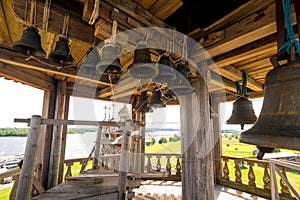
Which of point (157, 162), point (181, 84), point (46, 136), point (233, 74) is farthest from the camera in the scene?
point (157, 162)

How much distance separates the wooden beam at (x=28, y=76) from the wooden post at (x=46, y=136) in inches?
8.2

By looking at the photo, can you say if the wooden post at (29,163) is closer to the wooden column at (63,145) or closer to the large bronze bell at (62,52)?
Answer: the large bronze bell at (62,52)

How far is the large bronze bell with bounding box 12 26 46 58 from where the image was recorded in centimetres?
103

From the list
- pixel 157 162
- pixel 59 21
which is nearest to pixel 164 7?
pixel 59 21

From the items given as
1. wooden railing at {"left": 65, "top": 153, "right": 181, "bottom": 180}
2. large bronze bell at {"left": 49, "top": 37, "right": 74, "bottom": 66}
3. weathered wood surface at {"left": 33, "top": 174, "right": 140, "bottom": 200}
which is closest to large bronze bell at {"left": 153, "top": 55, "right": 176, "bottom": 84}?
large bronze bell at {"left": 49, "top": 37, "right": 74, "bottom": 66}

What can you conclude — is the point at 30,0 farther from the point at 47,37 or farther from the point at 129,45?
the point at 47,37

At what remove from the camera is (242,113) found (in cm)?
230

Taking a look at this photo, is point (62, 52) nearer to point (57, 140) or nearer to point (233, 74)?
point (233, 74)

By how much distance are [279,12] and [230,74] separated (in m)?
1.80

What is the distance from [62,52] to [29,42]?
0.21 metres

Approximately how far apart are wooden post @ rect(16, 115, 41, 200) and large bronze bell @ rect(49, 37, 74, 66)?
885 millimetres

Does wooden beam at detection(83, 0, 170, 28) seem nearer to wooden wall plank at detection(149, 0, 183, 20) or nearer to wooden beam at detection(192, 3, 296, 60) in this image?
wooden wall plank at detection(149, 0, 183, 20)

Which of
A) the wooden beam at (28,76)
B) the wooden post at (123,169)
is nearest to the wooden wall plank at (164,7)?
the wooden post at (123,169)

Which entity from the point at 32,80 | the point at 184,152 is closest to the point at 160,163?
the point at 184,152
